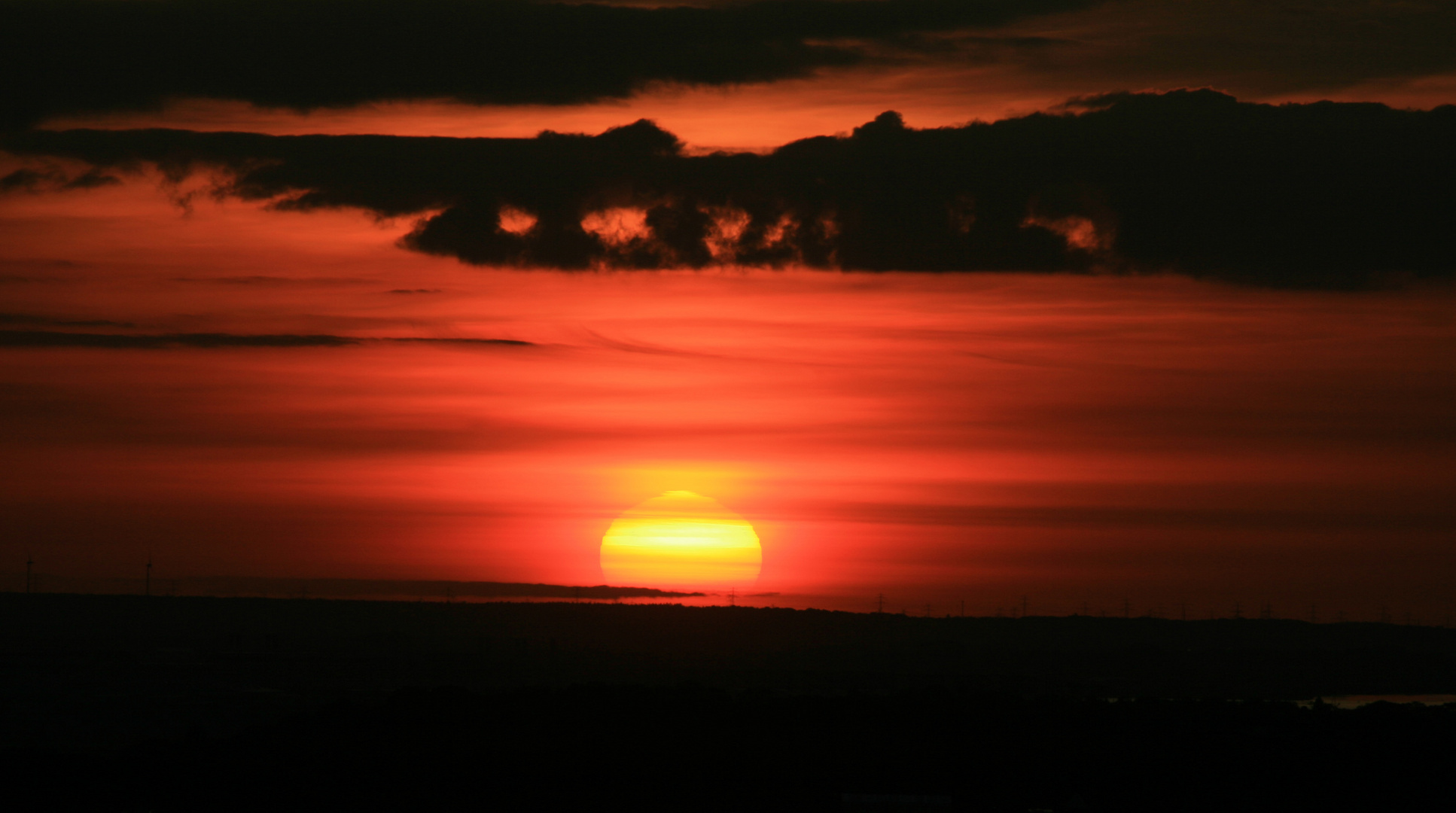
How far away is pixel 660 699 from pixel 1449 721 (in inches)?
→ 2477

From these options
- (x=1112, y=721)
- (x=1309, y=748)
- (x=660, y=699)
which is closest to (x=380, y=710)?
(x=660, y=699)

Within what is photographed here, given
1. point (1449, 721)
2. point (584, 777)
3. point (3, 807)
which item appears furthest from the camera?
point (1449, 721)

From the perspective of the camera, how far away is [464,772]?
107 meters

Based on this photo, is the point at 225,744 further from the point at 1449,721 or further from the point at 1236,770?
the point at 1449,721

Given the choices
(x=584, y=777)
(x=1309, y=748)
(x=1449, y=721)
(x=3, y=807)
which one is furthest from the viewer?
(x=1449, y=721)

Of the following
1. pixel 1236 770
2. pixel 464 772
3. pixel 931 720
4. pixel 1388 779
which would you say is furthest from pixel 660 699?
pixel 1388 779

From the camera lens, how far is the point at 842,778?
107125mm

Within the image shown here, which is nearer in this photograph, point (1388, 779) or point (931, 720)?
point (1388, 779)

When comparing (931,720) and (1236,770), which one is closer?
(1236,770)

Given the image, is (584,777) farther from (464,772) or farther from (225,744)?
(225,744)

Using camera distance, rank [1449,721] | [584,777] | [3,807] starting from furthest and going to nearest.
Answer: [1449,721], [584,777], [3,807]

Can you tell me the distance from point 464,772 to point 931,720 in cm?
4158

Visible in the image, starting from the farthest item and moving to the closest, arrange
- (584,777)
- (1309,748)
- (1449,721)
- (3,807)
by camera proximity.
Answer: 1. (1449,721)
2. (1309,748)
3. (584,777)
4. (3,807)

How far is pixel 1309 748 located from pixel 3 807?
8562 centimetres
